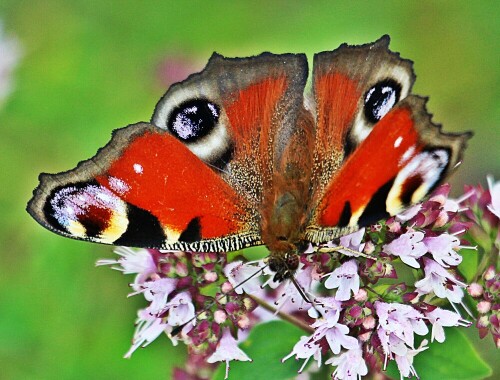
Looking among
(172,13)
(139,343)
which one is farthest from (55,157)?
(139,343)

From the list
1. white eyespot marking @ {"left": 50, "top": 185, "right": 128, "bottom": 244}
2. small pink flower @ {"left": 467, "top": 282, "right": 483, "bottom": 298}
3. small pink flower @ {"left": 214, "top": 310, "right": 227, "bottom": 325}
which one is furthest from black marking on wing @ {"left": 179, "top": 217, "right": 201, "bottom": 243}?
small pink flower @ {"left": 467, "top": 282, "right": 483, "bottom": 298}

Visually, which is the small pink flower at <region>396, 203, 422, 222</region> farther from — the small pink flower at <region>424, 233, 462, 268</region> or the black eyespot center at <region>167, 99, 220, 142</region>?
the black eyespot center at <region>167, 99, 220, 142</region>

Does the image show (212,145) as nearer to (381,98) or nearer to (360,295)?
(381,98)

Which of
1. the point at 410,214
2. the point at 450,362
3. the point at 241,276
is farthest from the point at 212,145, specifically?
the point at 450,362

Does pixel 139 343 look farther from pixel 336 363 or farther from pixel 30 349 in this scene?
pixel 30 349

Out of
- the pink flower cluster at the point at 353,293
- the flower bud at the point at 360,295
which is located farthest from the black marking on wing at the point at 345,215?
the flower bud at the point at 360,295

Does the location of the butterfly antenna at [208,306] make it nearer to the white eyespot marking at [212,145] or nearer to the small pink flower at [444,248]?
the white eyespot marking at [212,145]

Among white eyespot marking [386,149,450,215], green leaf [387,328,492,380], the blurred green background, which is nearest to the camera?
white eyespot marking [386,149,450,215]
